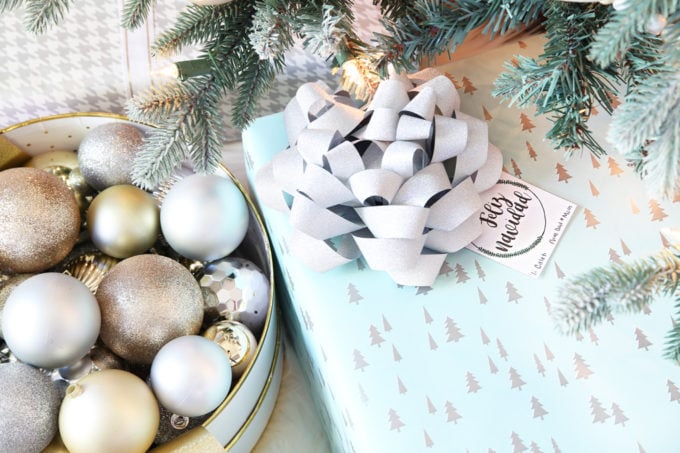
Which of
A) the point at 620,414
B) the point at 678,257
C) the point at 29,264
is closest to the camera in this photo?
the point at 678,257

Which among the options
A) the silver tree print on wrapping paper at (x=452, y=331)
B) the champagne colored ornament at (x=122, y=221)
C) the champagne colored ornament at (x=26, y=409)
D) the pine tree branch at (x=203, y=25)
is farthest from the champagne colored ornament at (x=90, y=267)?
the silver tree print on wrapping paper at (x=452, y=331)

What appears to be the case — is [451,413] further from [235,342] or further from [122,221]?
[122,221]

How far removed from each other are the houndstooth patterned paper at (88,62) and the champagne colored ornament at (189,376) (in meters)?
0.30

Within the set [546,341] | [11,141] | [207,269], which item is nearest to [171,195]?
[207,269]

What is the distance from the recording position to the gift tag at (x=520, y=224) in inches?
20.4

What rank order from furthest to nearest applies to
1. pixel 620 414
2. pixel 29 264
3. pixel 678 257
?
pixel 29 264 < pixel 620 414 < pixel 678 257

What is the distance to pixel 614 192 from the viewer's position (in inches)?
21.5

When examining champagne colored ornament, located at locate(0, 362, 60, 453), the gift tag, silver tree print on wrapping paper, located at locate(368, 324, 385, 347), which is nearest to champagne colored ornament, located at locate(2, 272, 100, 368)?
champagne colored ornament, located at locate(0, 362, 60, 453)

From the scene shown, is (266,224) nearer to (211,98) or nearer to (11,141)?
(211,98)

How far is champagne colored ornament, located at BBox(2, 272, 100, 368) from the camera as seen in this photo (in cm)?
48

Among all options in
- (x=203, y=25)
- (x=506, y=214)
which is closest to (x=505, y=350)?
(x=506, y=214)

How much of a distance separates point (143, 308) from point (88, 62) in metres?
0.30

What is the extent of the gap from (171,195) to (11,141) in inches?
8.5

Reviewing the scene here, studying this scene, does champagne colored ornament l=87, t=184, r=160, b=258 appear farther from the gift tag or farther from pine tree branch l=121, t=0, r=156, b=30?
the gift tag
